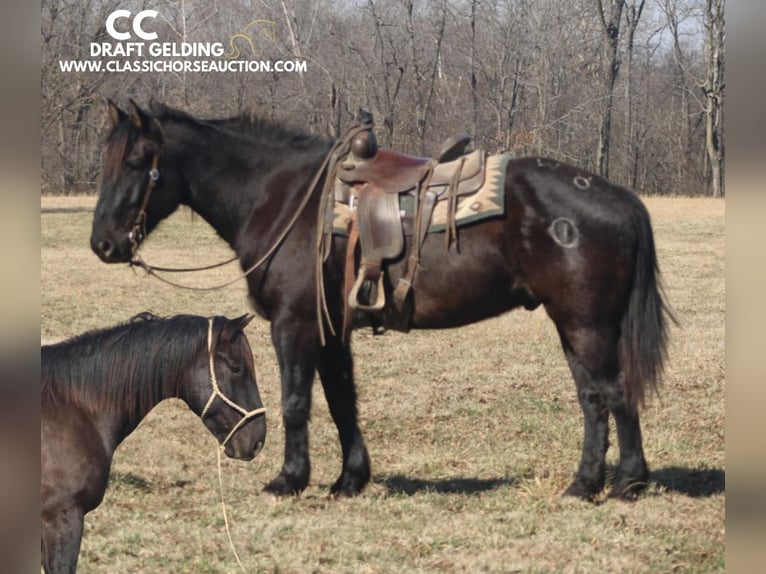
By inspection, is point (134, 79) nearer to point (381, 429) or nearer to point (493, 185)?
point (381, 429)

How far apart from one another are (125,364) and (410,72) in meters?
6.07

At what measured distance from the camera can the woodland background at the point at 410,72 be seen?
291 inches

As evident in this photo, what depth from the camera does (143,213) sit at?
4324 mm

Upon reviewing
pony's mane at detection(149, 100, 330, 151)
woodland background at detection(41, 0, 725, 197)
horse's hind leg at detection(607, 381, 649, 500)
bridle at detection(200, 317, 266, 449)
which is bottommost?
horse's hind leg at detection(607, 381, 649, 500)

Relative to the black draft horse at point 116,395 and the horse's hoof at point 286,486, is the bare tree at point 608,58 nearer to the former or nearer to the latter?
the horse's hoof at point 286,486

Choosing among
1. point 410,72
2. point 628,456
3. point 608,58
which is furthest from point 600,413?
point 608,58

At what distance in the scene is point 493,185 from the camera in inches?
170

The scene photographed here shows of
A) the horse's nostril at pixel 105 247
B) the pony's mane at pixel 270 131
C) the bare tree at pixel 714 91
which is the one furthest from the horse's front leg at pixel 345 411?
the bare tree at pixel 714 91

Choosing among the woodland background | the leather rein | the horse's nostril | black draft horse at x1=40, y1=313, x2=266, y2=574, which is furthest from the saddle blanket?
the woodland background

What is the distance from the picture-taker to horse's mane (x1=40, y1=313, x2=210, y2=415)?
3059 mm

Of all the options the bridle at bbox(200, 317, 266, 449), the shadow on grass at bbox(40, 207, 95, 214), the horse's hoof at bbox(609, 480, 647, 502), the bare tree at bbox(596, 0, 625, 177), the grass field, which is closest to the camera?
the bridle at bbox(200, 317, 266, 449)

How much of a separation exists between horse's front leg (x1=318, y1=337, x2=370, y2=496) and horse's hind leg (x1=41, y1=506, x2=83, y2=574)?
192cm

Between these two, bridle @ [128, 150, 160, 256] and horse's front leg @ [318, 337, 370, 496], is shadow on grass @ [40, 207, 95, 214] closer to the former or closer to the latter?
bridle @ [128, 150, 160, 256]

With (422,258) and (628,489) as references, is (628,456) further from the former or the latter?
(422,258)
